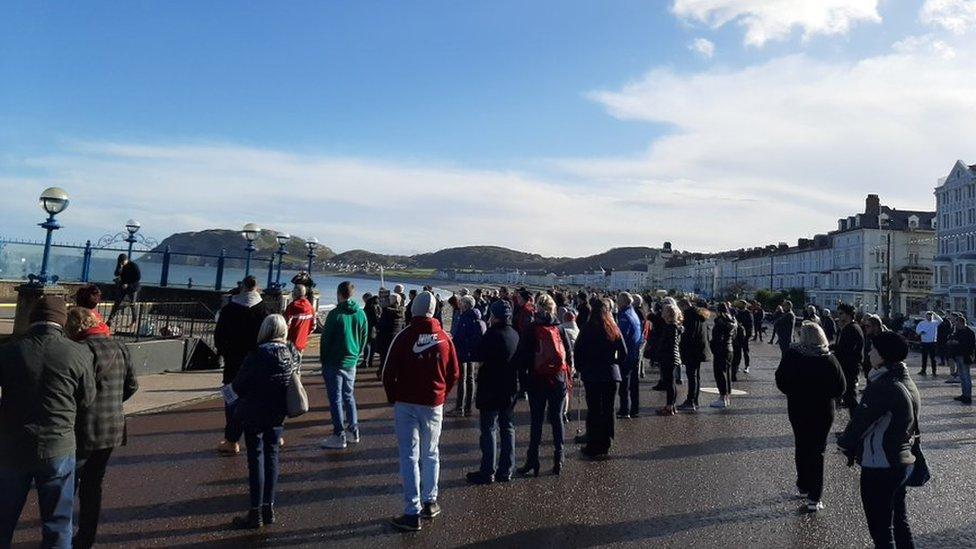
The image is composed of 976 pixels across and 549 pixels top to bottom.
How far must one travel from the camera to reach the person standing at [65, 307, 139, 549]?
4203 millimetres

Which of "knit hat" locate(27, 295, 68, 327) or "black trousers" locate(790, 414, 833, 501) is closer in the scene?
"knit hat" locate(27, 295, 68, 327)

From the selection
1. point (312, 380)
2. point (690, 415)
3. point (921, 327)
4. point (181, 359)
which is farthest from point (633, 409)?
point (921, 327)

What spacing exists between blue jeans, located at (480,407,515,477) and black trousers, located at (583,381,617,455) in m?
1.40

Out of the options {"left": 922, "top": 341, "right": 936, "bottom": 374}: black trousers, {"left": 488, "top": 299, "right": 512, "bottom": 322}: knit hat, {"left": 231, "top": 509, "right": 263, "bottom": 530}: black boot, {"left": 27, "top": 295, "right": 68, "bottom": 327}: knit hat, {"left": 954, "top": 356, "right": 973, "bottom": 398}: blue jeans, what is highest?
{"left": 488, "top": 299, "right": 512, "bottom": 322}: knit hat

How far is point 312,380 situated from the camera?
1252 centimetres

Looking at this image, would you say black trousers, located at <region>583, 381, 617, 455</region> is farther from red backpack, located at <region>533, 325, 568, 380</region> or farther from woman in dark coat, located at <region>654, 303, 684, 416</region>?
woman in dark coat, located at <region>654, 303, 684, 416</region>

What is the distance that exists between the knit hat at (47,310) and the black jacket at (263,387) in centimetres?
143

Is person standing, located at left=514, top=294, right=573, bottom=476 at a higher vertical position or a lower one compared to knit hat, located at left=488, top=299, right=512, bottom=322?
lower

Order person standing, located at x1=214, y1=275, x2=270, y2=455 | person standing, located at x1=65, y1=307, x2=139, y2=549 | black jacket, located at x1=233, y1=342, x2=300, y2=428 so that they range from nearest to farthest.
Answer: person standing, located at x1=65, y1=307, x2=139, y2=549, black jacket, located at x1=233, y1=342, x2=300, y2=428, person standing, located at x1=214, y1=275, x2=270, y2=455

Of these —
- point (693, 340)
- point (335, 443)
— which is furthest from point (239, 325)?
point (693, 340)

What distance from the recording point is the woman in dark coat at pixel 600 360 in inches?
285

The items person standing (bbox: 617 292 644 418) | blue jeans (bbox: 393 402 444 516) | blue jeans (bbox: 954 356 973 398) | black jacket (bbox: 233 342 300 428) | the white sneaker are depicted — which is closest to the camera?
black jacket (bbox: 233 342 300 428)

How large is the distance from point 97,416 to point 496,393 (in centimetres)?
338

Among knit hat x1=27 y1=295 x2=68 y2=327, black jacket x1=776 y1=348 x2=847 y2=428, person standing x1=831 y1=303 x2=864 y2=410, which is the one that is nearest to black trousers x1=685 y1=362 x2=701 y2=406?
person standing x1=831 y1=303 x2=864 y2=410
